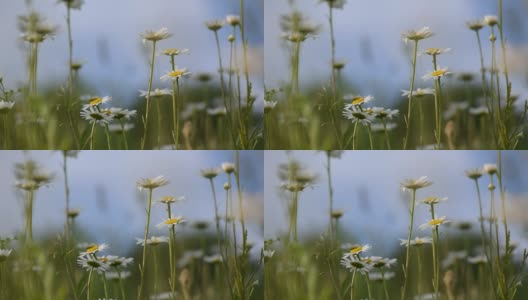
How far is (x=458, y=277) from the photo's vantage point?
5.73 ft

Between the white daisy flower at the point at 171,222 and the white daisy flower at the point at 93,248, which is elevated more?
the white daisy flower at the point at 171,222

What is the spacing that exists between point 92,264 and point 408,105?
3.03ft

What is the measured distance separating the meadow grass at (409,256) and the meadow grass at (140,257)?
109 millimetres

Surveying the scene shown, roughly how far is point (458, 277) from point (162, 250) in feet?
2.53

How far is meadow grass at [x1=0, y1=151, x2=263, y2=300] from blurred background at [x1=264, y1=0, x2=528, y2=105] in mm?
385

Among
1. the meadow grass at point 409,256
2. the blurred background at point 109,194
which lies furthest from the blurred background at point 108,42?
the meadow grass at point 409,256

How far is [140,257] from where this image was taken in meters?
1.75

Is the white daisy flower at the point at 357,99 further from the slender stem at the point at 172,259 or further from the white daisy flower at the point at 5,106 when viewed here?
the white daisy flower at the point at 5,106

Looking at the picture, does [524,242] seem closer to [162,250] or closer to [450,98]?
[450,98]

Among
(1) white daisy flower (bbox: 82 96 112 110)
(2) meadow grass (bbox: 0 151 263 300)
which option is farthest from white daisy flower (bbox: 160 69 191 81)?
(2) meadow grass (bbox: 0 151 263 300)

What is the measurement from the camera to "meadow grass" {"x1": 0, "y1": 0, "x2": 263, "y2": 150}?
5.77 feet

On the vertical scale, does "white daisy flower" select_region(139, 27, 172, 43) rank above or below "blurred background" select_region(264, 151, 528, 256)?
above

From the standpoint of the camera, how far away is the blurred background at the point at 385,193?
1.75 metres

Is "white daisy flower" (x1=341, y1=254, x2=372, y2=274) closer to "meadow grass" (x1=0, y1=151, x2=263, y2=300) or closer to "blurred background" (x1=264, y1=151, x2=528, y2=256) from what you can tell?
"blurred background" (x1=264, y1=151, x2=528, y2=256)
